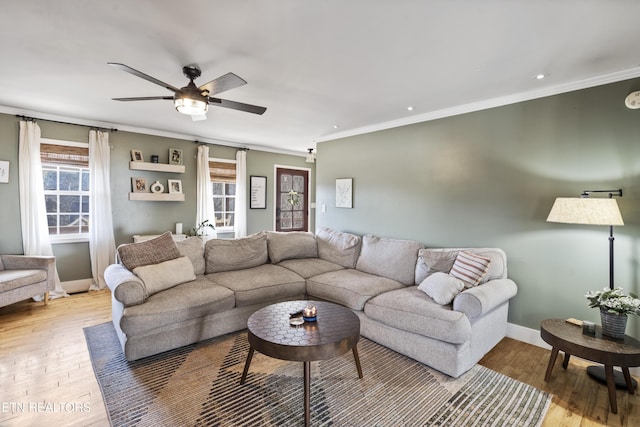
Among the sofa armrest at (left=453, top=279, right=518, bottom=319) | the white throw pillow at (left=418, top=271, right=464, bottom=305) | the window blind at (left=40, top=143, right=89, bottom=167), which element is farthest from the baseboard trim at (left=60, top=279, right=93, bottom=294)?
the sofa armrest at (left=453, top=279, right=518, bottom=319)

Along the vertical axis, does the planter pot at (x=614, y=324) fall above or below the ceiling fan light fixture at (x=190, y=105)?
below

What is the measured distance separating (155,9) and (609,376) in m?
3.80

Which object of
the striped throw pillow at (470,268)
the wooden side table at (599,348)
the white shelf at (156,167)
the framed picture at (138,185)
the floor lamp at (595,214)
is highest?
the white shelf at (156,167)

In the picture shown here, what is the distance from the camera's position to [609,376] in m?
2.03

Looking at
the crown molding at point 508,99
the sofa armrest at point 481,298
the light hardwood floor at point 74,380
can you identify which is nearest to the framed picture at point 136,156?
the light hardwood floor at point 74,380

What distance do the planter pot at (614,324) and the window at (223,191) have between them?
18.4 feet

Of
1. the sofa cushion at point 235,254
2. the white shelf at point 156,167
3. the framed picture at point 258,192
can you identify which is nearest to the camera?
the sofa cushion at point 235,254

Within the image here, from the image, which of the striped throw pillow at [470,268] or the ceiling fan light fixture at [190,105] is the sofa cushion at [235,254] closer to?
the ceiling fan light fixture at [190,105]

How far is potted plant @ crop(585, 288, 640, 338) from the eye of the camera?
2.14m

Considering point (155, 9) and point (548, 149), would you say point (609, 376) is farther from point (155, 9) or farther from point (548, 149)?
point (155, 9)

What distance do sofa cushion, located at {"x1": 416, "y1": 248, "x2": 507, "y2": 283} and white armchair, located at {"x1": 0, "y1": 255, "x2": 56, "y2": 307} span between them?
15.2 feet

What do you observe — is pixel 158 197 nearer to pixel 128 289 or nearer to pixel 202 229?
pixel 202 229

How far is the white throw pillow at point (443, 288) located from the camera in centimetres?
260

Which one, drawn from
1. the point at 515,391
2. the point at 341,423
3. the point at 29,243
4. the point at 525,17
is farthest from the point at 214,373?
the point at 29,243
